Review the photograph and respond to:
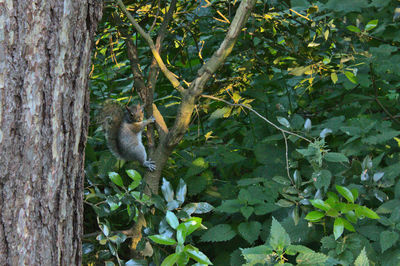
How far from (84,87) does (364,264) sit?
803 millimetres

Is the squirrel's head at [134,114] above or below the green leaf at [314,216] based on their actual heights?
below

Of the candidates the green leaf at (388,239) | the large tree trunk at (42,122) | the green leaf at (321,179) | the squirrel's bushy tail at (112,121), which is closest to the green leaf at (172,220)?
the large tree trunk at (42,122)

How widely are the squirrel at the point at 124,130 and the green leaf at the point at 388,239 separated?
96 cm

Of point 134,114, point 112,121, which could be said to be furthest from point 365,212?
point 112,121

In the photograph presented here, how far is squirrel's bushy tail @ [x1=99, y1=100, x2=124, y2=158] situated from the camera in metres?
1.96

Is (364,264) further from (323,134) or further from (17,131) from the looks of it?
(17,131)

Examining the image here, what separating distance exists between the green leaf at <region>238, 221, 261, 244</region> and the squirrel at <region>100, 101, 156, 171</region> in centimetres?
55

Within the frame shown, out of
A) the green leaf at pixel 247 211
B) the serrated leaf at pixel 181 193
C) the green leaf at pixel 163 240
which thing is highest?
the green leaf at pixel 163 240

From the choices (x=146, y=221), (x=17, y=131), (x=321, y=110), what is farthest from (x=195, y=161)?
(x=17, y=131)

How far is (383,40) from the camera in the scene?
1975 mm

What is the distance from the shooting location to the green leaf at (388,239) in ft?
4.18

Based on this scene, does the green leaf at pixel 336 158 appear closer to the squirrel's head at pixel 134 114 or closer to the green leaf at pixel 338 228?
the green leaf at pixel 338 228

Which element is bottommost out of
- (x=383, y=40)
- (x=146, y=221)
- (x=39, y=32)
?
(x=146, y=221)

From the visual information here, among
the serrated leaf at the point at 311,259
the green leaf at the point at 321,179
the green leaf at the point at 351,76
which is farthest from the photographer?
the green leaf at the point at 351,76
